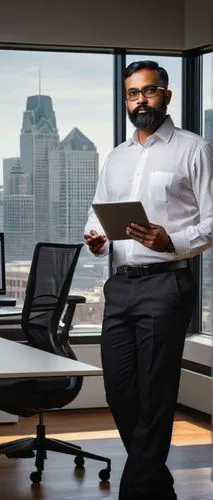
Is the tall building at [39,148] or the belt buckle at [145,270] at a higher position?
the tall building at [39,148]

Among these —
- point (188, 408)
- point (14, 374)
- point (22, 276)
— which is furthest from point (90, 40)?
point (14, 374)

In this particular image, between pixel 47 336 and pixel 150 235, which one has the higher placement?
pixel 150 235

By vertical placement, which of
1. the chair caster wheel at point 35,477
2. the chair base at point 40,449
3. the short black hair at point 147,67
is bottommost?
the chair caster wheel at point 35,477

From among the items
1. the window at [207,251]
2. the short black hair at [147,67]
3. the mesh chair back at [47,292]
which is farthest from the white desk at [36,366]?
the window at [207,251]

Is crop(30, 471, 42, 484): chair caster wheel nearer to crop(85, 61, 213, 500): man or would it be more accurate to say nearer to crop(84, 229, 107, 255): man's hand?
crop(85, 61, 213, 500): man

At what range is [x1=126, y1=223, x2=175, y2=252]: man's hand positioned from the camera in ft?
11.3

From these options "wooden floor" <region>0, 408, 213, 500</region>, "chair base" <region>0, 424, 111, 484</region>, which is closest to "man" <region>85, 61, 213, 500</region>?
"wooden floor" <region>0, 408, 213, 500</region>

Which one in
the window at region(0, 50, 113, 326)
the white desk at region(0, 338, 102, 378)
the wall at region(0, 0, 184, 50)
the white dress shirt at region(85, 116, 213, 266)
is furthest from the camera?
the window at region(0, 50, 113, 326)

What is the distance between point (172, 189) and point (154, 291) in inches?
15.6

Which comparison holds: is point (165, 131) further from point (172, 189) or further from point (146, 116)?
point (172, 189)

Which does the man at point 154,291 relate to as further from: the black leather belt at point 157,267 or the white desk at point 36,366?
the white desk at point 36,366

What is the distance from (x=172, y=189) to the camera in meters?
3.67

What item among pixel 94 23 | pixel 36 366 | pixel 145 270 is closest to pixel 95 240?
pixel 145 270

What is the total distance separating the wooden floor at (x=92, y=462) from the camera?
4594 millimetres
